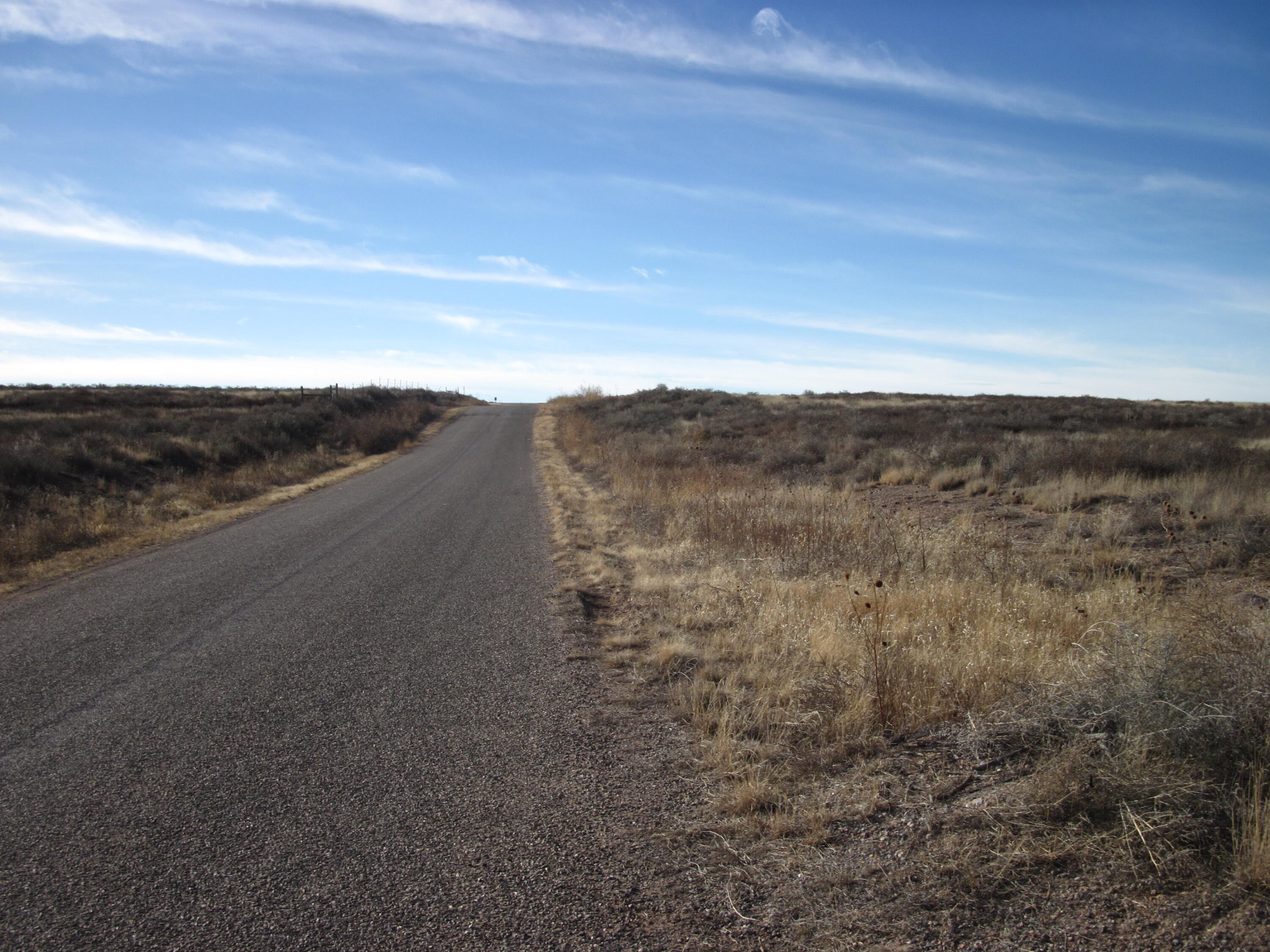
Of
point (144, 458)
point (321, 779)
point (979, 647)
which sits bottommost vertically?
point (321, 779)

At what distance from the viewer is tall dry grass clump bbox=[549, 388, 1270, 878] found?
2990 mm

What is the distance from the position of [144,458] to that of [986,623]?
2235 cm

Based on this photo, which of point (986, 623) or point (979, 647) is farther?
point (986, 623)

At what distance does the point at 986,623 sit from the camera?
18.2ft

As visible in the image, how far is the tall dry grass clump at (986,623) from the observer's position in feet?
9.81

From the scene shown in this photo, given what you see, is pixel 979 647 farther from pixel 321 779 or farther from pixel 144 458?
pixel 144 458

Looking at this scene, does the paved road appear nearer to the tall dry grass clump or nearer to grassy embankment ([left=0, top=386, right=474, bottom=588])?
the tall dry grass clump

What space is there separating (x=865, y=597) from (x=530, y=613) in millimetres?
3230

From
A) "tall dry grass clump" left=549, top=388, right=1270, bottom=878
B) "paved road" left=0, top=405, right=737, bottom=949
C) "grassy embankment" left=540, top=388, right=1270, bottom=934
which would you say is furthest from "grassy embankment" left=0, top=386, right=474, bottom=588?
"tall dry grass clump" left=549, top=388, right=1270, bottom=878

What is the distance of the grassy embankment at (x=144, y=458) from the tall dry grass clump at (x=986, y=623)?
8.37 m

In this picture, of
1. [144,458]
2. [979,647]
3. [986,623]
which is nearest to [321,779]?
[979,647]

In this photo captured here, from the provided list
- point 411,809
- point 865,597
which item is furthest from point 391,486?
point 411,809

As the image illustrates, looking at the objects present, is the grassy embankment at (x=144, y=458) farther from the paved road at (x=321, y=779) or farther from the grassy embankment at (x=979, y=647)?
the grassy embankment at (x=979, y=647)

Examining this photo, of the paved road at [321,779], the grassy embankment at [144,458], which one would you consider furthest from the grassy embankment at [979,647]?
the grassy embankment at [144,458]
